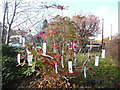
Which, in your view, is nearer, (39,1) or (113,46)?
(113,46)

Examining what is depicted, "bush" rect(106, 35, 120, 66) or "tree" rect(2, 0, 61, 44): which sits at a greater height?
"tree" rect(2, 0, 61, 44)

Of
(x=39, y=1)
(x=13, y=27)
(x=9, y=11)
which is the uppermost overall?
(x=39, y=1)

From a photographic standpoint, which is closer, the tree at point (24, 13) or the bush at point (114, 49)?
the bush at point (114, 49)

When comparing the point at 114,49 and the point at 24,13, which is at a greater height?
the point at 24,13

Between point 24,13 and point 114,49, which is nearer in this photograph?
point 114,49

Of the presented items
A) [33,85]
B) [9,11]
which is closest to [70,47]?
[33,85]

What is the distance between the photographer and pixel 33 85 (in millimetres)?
2051

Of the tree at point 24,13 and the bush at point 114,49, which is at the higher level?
the tree at point 24,13

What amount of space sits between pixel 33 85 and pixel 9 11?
116 inches

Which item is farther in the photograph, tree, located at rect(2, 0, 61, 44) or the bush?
tree, located at rect(2, 0, 61, 44)

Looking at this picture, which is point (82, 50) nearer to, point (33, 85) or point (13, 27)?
point (33, 85)

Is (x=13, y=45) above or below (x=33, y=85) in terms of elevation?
above

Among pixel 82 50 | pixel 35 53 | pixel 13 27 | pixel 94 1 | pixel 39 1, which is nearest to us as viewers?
pixel 35 53

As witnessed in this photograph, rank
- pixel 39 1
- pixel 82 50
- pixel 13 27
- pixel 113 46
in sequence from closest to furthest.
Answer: pixel 82 50 < pixel 113 46 < pixel 39 1 < pixel 13 27
